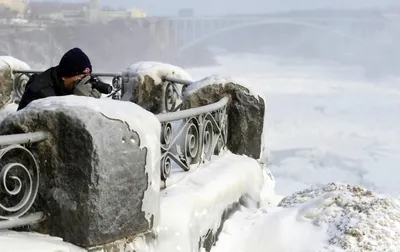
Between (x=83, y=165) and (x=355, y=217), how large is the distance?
210 cm

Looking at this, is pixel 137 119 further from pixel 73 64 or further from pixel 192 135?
pixel 192 135

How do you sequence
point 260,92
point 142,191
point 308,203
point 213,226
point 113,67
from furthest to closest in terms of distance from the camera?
1. point 113,67
2. point 260,92
3. point 308,203
4. point 213,226
5. point 142,191

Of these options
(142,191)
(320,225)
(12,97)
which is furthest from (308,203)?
(12,97)

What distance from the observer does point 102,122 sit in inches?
101

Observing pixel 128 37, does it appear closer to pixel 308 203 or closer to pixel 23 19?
pixel 23 19

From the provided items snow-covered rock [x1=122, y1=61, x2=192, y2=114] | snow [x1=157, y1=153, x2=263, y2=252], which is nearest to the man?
snow [x1=157, y1=153, x2=263, y2=252]

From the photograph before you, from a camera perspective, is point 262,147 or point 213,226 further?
point 262,147

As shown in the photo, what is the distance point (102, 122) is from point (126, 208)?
1.51ft

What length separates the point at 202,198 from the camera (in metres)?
3.48

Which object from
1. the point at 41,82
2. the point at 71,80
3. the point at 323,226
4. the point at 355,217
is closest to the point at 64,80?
the point at 71,80

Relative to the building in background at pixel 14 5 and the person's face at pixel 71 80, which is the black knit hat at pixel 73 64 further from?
the building in background at pixel 14 5

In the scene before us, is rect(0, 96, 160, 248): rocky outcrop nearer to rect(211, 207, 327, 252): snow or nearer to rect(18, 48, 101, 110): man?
rect(18, 48, 101, 110): man

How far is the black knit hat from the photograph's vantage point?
3520 mm

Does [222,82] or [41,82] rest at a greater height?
[41,82]
